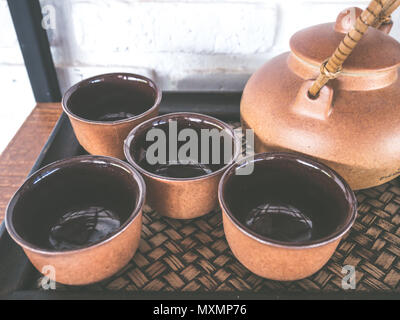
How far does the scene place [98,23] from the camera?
76 cm

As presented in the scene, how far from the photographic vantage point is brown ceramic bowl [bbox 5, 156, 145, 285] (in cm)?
42

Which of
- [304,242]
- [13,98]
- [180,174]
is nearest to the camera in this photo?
[304,242]

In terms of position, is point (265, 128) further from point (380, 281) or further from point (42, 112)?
point (42, 112)

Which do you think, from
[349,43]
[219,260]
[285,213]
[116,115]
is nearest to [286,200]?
[285,213]

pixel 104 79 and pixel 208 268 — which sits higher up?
pixel 104 79

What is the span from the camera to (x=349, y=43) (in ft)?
1.36

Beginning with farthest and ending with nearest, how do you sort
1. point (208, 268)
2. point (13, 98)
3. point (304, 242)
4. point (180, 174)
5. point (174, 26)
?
point (13, 98) < point (174, 26) < point (180, 174) < point (208, 268) < point (304, 242)

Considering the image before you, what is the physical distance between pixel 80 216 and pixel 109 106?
23 cm

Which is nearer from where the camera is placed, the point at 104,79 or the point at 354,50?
the point at 354,50

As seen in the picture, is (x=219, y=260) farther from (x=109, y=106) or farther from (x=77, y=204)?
(x=109, y=106)

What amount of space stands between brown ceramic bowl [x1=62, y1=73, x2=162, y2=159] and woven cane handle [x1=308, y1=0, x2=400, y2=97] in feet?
0.85

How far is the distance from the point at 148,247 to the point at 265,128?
9.3 inches

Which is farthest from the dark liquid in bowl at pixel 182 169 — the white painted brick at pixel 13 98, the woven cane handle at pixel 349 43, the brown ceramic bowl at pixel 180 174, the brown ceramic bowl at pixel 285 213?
the white painted brick at pixel 13 98
